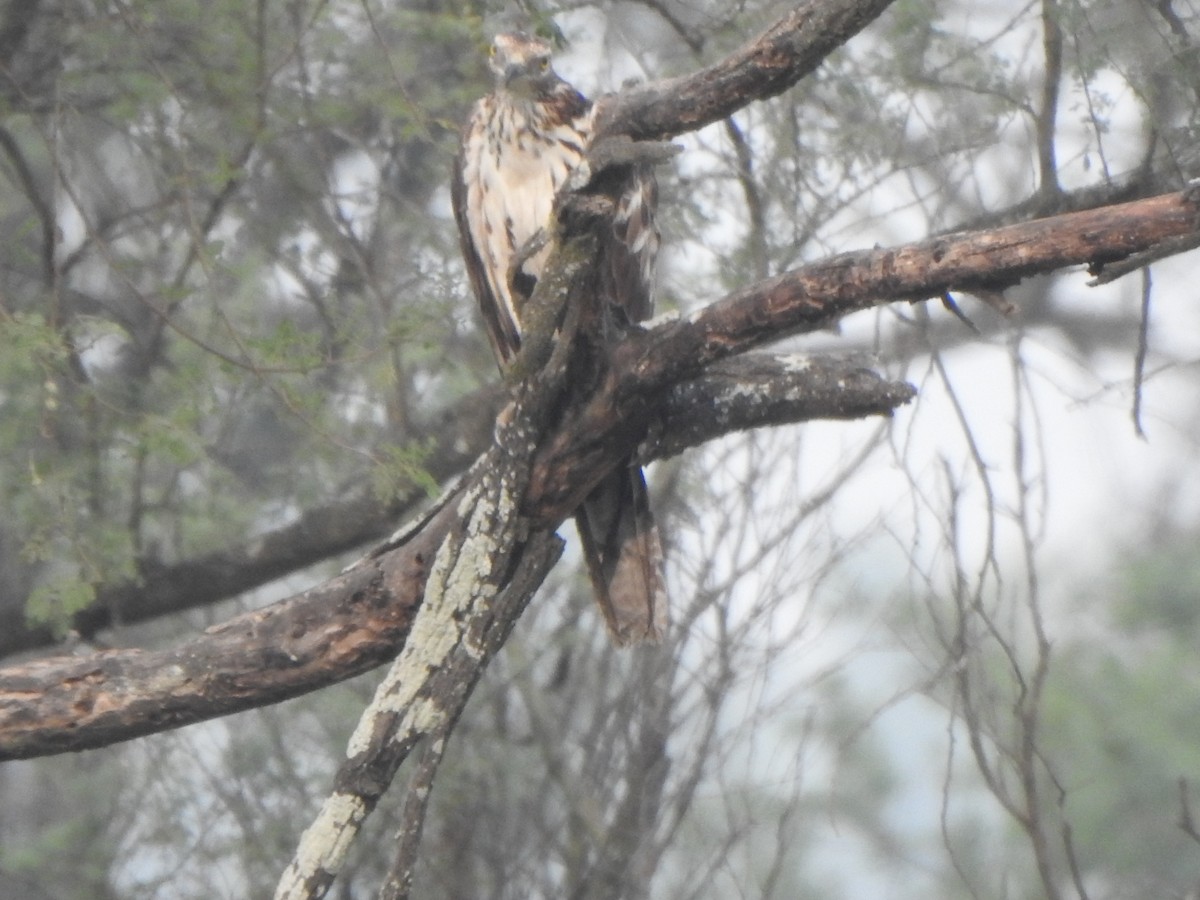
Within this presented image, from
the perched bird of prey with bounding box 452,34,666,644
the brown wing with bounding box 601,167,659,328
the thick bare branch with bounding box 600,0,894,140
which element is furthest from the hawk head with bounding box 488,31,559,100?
the thick bare branch with bounding box 600,0,894,140

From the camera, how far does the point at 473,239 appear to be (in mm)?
A: 4020

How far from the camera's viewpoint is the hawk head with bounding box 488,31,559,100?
3.91 m

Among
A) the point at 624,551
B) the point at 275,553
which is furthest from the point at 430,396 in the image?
the point at 624,551

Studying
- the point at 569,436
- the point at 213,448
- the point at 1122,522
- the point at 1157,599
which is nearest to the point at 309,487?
the point at 213,448

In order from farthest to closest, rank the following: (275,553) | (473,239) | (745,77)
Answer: (275,553) < (473,239) < (745,77)

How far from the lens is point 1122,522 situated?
997 centimetres

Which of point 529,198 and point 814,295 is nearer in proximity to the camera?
point 814,295

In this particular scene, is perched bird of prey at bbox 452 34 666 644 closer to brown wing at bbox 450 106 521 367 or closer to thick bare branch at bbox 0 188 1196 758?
brown wing at bbox 450 106 521 367

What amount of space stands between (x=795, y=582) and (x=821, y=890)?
310 inches

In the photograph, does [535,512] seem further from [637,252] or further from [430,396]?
[430,396]

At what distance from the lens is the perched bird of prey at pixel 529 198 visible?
3488mm

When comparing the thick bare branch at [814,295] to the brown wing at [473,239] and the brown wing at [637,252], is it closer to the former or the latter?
the brown wing at [637,252]

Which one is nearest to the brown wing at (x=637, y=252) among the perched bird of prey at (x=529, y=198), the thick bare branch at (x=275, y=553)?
the perched bird of prey at (x=529, y=198)

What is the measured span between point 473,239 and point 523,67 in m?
0.42
